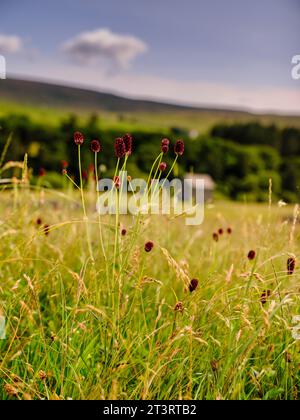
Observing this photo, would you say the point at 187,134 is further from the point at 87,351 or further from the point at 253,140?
the point at 87,351

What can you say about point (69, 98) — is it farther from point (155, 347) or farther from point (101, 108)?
point (155, 347)

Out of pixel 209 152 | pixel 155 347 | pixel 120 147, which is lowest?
pixel 155 347

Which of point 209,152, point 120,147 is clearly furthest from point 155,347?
point 209,152

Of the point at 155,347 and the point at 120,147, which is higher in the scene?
the point at 120,147

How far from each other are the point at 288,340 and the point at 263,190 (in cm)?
2152

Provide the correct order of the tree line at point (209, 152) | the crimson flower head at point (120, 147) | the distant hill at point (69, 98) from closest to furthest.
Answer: the crimson flower head at point (120, 147) → the distant hill at point (69, 98) → the tree line at point (209, 152)

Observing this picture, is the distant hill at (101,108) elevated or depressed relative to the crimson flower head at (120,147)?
elevated

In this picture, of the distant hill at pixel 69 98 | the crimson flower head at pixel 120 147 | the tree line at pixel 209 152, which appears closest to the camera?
the crimson flower head at pixel 120 147

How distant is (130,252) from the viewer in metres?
2.33

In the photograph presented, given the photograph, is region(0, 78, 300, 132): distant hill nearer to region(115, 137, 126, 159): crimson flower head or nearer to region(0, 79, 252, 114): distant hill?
region(0, 79, 252, 114): distant hill

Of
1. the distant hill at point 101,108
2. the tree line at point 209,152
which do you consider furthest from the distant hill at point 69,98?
the tree line at point 209,152

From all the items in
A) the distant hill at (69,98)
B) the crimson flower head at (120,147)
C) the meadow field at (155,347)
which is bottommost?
the meadow field at (155,347)

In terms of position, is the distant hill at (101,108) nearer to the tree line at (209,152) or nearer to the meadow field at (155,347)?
the tree line at (209,152)

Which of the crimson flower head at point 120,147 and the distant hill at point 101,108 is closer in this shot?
the crimson flower head at point 120,147
